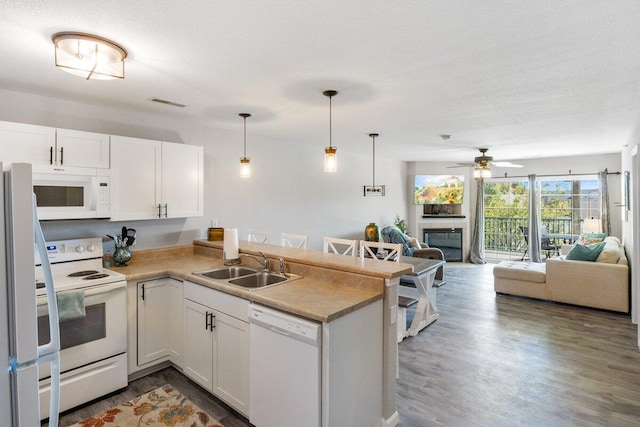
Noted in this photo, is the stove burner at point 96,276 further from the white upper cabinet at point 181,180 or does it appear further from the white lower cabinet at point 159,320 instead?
the white upper cabinet at point 181,180

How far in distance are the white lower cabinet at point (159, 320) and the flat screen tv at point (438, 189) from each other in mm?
6500

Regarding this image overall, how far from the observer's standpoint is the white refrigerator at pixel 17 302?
94 cm

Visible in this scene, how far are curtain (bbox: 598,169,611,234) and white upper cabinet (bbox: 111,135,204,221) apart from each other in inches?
300

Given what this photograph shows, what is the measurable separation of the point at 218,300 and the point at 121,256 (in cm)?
134

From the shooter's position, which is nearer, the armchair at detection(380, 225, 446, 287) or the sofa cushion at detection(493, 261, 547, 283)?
the sofa cushion at detection(493, 261, 547, 283)

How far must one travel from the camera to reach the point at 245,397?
2.38 meters

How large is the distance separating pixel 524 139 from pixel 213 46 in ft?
15.9

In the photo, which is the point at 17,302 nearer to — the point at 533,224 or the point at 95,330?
the point at 95,330

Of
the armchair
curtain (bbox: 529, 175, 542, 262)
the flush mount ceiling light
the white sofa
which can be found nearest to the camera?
the flush mount ceiling light

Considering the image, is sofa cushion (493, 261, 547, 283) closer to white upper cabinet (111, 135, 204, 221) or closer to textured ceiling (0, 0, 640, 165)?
textured ceiling (0, 0, 640, 165)

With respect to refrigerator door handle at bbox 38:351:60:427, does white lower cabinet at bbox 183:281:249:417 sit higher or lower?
lower

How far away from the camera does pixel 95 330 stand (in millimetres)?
2637

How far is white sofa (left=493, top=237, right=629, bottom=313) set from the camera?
461 cm

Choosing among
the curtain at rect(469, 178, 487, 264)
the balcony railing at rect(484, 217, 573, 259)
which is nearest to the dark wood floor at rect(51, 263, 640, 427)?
the curtain at rect(469, 178, 487, 264)
